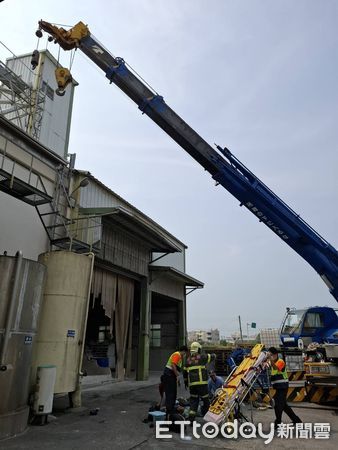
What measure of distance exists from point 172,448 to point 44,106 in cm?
1422

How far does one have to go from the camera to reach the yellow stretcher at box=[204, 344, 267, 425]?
7258 mm

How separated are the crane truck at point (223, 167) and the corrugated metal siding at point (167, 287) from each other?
7.50 metres

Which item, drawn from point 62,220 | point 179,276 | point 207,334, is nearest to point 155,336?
point 179,276

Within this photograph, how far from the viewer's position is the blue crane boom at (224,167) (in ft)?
35.4

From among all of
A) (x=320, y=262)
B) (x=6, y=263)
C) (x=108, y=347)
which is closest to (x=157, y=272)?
(x=108, y=347)

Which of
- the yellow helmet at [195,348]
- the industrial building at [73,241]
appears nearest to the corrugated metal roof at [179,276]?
the industrial building at [73,241]

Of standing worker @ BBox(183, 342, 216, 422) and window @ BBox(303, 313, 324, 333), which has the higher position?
window @ BBox(303, 313, 324, 333)

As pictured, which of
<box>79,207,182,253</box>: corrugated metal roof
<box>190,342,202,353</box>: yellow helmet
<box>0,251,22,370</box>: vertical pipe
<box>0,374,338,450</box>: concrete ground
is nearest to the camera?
<box>0,374,338,450</box>: concrete ground

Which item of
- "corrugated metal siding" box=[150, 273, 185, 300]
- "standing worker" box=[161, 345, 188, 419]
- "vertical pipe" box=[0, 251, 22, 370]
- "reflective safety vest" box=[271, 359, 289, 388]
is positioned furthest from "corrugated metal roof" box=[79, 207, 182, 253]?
"reflective safety vest" box=[271, 359, 289, 388]

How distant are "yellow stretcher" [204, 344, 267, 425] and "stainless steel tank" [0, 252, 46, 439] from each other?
3800 millimetres

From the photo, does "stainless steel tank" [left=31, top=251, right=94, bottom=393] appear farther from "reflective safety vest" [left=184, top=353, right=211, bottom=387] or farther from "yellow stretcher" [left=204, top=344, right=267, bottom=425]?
"yellow stretcher" [left=204, top=344, right=267, bottom=425]

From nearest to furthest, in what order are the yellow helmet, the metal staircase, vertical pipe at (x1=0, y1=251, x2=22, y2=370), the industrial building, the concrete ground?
the concrete ground, vertical pipe at (x1=0, y1=251, x2=22, y2=370), the yellow helmet, the industrial building, the metal staircase

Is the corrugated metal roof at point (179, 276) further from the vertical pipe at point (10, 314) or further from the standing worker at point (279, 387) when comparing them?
the vertical pipe at point (10, 314)

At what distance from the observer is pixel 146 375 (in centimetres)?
1675
